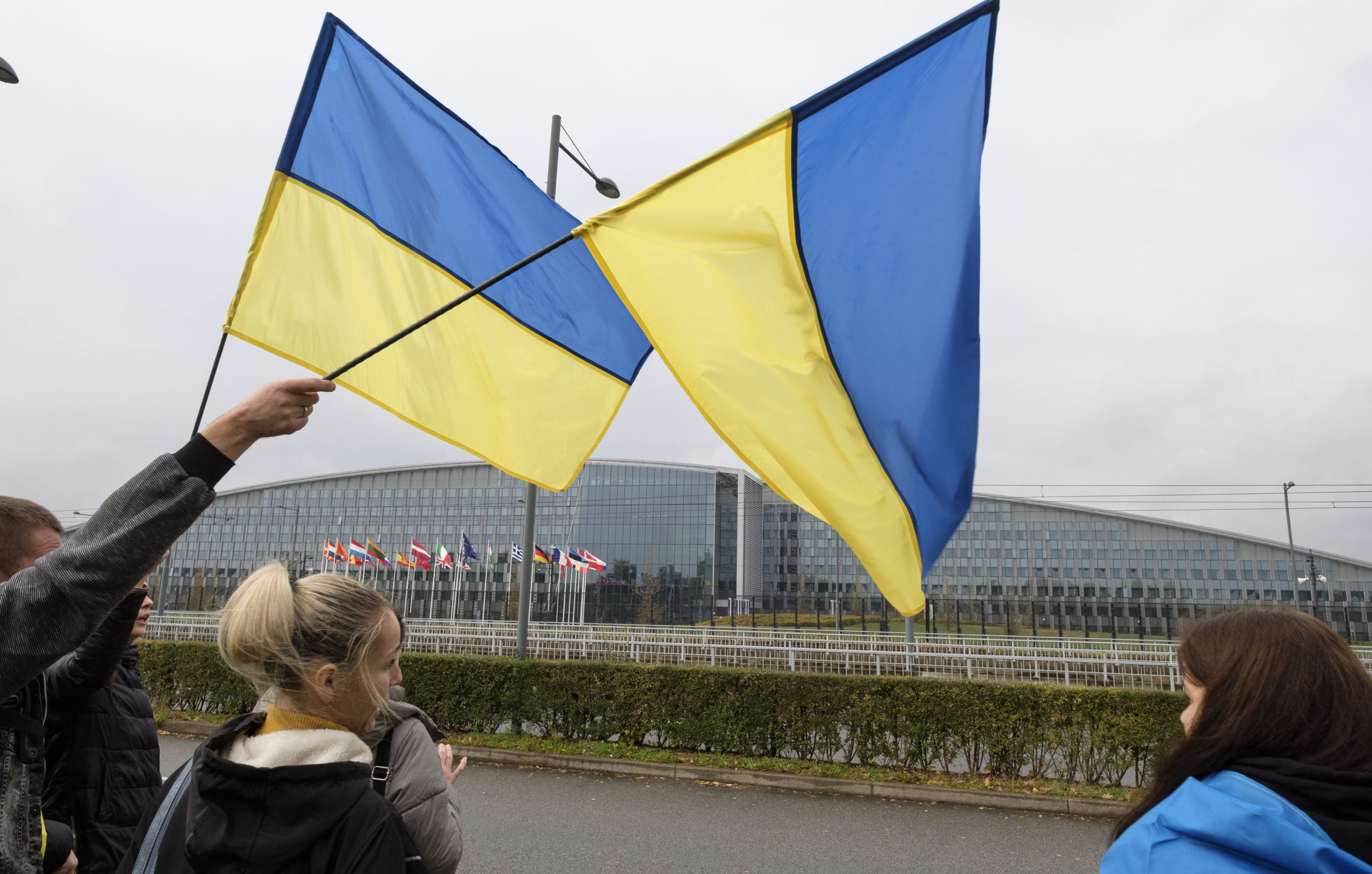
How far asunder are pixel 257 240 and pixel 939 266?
291 cm

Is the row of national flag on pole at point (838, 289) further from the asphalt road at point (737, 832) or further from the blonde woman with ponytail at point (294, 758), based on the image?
the asphalt road at point (737, 832)

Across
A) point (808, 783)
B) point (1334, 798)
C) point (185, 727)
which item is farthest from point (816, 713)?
point (185, 727)

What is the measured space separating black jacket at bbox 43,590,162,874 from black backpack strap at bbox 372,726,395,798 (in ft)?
5.13

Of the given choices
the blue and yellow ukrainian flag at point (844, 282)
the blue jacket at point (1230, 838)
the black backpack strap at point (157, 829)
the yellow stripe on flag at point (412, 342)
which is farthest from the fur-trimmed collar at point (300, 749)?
the yellow stripe on flag at point (412, 342)

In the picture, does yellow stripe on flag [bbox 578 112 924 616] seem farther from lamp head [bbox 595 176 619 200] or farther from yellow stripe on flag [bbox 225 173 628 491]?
lamp head [bbox 595 176 619 200]

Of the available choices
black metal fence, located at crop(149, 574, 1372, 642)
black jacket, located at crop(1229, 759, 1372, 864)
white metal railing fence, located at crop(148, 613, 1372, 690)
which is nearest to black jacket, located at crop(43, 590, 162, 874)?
black jacket, located at crop(1229, 759, 1372, 864)

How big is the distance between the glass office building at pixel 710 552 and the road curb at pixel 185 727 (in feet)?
152

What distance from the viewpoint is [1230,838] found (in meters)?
1.29

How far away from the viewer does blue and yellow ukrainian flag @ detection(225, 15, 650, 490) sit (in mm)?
3576

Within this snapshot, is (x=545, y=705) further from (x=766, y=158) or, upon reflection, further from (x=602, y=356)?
(x=766, y=158)

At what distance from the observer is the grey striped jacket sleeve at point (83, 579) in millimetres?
1217

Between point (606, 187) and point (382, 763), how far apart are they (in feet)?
33.2

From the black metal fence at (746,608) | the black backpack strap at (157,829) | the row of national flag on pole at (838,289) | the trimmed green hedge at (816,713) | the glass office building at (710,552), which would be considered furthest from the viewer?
the glass office building at (710,552)

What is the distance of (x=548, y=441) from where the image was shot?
13.1 ft
